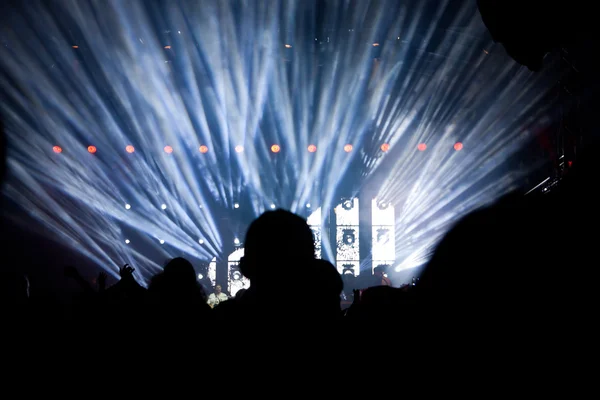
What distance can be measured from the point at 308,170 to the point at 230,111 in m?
2.99

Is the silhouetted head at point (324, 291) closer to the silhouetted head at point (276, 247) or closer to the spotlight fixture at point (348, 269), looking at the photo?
the silhouetted head at point (276, 247)

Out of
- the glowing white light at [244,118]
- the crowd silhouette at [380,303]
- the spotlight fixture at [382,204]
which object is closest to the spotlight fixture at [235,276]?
the glowing white light at [244,118]

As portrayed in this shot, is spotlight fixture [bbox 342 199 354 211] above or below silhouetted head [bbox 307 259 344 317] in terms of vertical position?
above

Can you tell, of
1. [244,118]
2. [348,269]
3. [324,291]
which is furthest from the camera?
[348,269]

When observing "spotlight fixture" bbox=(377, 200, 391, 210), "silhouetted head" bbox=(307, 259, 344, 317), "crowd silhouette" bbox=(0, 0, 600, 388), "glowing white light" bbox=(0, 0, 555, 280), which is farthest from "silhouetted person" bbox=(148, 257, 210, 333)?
"spotlight fixture" bbox=(377, 200, 391, 210)

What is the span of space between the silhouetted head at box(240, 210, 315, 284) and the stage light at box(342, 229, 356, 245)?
1292 centimetres

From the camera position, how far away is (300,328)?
1.49 m

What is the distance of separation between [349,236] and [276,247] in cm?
1306

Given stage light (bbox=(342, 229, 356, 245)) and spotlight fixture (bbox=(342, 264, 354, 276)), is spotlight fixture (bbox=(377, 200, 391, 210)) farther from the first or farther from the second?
spotlight fixture (bbox=(342, 264, 354, 276))

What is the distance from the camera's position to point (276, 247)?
1.63 metres

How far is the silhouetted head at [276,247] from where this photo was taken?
1582 mm

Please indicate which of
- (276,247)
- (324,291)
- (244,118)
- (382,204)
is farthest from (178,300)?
(382,204)

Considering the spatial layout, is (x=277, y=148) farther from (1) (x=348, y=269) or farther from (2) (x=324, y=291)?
(2) (x=324, y=291)

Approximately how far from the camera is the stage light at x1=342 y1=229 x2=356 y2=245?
14.5 metres
